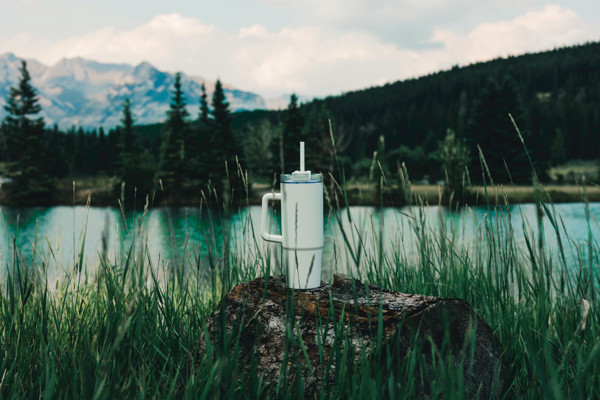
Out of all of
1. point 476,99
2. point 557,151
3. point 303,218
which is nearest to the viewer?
point 303,218

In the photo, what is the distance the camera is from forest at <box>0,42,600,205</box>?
1301 cm

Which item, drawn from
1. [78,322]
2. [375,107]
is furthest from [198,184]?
[375,107]

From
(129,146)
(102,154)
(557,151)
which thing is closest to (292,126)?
(129,146)

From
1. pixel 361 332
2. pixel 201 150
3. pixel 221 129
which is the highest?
pixel 221 129

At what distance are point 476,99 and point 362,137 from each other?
17.7 metres

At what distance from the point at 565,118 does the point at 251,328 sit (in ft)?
232

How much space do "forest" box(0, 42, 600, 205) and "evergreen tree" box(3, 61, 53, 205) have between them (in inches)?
3.3

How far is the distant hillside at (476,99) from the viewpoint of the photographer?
59.2m

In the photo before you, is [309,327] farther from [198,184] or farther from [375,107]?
[375,107]

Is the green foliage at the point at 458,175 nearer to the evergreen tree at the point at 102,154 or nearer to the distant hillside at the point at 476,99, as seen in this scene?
the distant hillside at the point at 476,99

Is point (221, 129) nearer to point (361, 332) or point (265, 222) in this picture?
point (265, 222)

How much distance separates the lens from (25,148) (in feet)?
120

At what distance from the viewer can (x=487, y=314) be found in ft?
7.63

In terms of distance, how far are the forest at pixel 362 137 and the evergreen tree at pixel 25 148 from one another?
8cm
